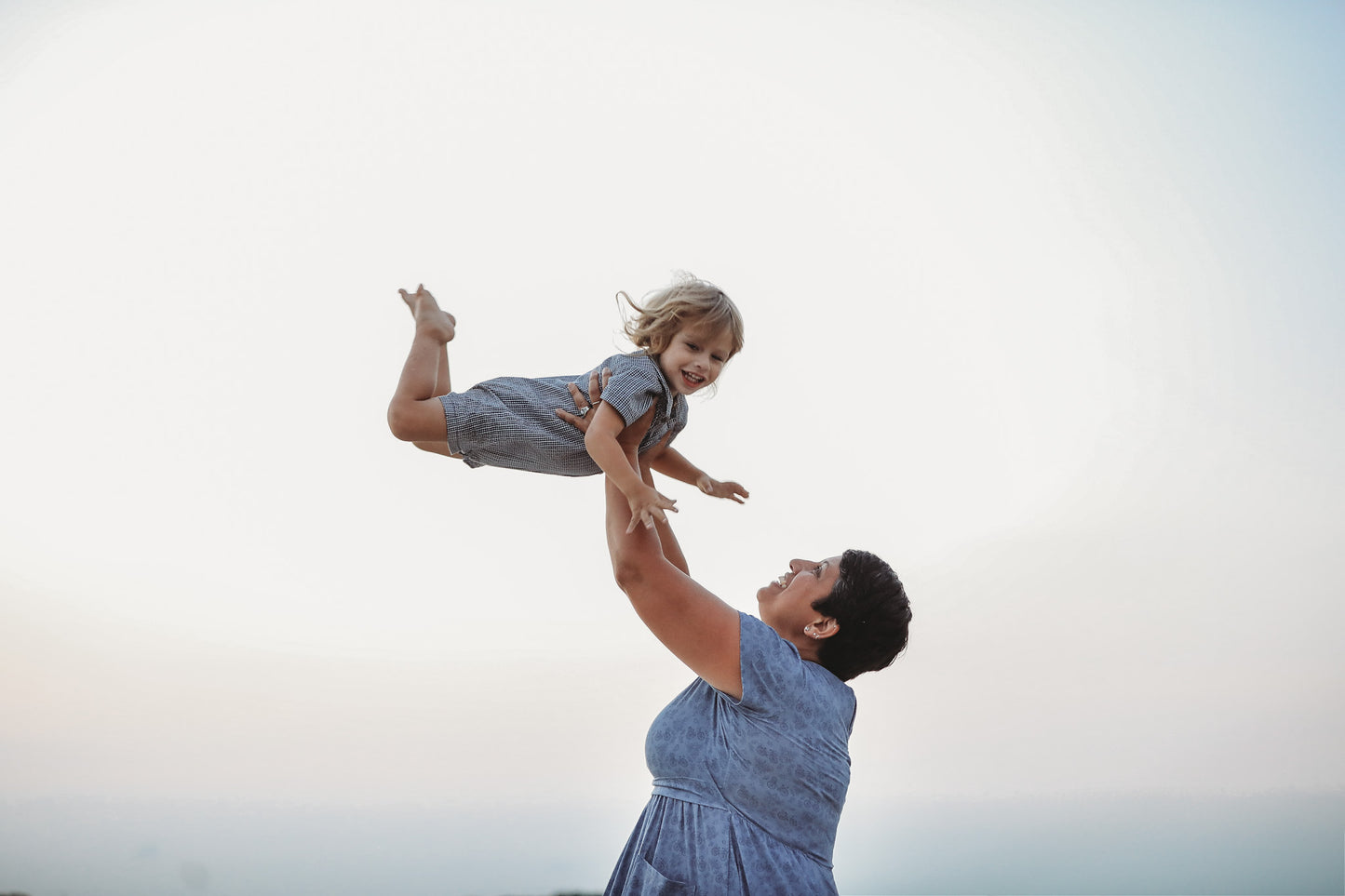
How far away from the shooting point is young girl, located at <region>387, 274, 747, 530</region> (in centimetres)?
267

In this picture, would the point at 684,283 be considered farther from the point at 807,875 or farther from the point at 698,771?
the point at 807,875

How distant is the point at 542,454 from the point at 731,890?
4.06 ft

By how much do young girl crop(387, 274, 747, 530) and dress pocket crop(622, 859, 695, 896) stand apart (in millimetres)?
835

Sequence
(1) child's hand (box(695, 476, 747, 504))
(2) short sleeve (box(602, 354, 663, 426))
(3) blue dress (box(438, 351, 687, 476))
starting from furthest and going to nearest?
(1) child's hand (box(695, 476, 747, 504))
(3) blue dress (box(438, 351, 687, 476))
(2) short sleeve (box(602, 354, 663, 426))

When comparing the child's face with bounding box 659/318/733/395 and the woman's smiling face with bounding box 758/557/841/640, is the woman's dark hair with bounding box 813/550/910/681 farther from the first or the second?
the child's face with bounding box 659/318/733/395

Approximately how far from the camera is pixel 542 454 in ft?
9.14

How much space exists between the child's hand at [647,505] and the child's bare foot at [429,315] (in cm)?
89

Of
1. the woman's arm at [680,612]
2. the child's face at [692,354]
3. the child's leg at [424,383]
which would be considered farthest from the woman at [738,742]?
the child's leg at [424,383]

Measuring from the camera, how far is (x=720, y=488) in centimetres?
307

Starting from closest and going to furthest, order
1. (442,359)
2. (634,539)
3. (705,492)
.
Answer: (634,539), (442,359), (705,492)

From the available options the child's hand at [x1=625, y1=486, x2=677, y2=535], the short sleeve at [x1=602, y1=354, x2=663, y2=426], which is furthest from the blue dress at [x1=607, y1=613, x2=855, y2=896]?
the short sleeve at [x1=602, y1=354, x2=663, y2=426]

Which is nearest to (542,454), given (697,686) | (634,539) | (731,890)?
(634,539)

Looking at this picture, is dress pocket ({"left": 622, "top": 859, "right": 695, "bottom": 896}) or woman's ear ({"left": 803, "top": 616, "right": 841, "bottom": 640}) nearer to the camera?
dress pocket ({"left": 622, "top": 859, "right": 695, "bottom": 896})

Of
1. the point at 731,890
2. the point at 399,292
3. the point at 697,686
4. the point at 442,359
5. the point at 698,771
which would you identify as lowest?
the point at 731,890
